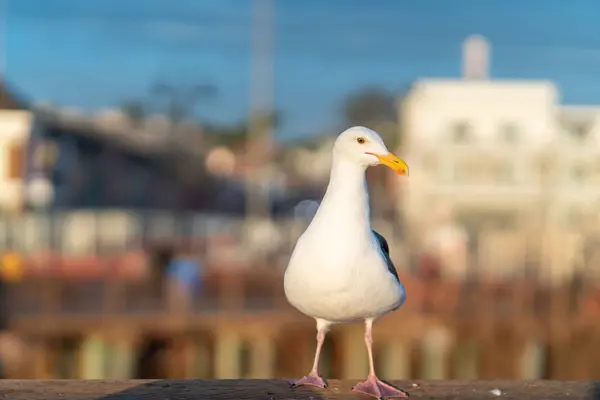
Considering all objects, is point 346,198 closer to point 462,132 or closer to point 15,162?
point 15,162

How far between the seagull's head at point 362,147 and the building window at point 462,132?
4217 centimetres

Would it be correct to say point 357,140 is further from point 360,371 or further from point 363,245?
point 360,371

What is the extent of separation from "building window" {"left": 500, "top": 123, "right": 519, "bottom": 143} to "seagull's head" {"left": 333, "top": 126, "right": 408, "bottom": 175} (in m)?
42.7

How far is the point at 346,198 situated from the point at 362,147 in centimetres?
20

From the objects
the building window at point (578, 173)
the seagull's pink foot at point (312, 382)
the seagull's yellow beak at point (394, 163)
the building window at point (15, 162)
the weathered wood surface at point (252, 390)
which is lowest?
the weathered wood surface at point (252, 390)

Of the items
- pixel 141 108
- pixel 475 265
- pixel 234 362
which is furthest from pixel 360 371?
pixel 141 108

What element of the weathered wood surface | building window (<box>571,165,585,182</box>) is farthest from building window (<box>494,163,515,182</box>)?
the weathered wood surface

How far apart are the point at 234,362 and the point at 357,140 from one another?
19094mm

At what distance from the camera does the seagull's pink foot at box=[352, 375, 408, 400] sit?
14.0 ft

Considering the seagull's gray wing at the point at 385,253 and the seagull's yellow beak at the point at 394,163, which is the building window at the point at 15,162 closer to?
the seagull's gray wing at the point at 385,253

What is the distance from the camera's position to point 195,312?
23.1 m

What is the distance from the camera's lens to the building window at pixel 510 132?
4603 cm

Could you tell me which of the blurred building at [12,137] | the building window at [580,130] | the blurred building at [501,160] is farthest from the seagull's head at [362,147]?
the building window at [580,130]

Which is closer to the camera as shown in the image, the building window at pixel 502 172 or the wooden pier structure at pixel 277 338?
the wooden pier structure at pixel 277 338
